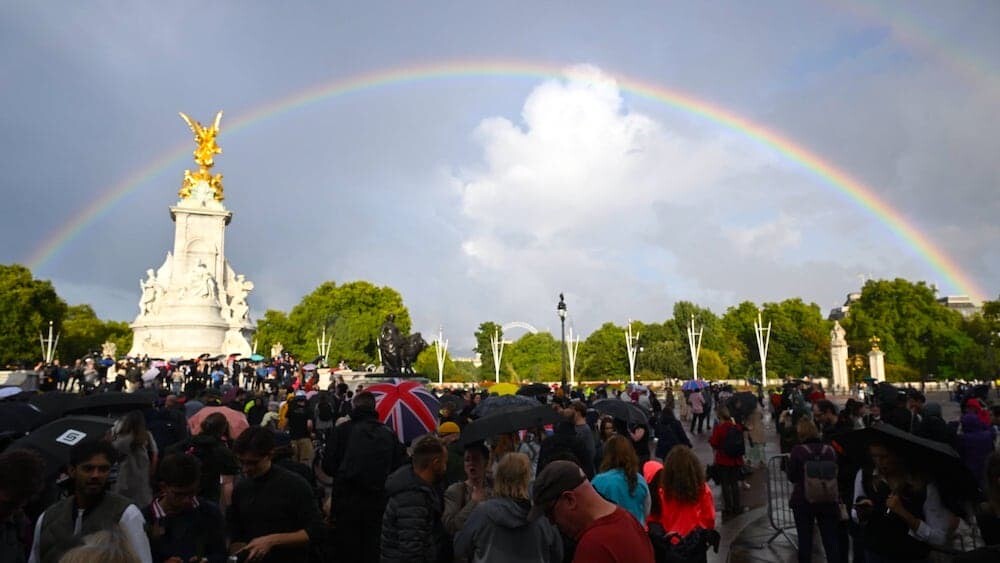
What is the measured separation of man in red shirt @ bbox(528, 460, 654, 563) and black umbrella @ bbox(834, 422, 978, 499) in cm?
218

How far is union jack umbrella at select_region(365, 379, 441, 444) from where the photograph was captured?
28.2 feet

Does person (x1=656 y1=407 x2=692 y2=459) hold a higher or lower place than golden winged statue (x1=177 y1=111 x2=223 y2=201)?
lower

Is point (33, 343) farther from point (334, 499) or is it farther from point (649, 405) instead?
point (334, 499)

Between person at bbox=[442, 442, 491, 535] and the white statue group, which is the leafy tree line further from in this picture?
person at bbox=[442, 442, 491, 535]

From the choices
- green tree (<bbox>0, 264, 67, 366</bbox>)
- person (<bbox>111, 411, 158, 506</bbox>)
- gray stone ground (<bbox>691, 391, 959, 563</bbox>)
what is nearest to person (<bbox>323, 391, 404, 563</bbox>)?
person (<bbox>111, 411, 158, 506</bbox>)

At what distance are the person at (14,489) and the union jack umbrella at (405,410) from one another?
4.97 m

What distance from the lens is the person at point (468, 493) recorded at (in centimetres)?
457

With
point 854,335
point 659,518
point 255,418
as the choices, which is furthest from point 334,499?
point 854,335

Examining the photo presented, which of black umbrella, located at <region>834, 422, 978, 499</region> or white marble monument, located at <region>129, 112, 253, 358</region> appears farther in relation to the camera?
white marble monument, located at <region>129, 112, 253, 358</region>

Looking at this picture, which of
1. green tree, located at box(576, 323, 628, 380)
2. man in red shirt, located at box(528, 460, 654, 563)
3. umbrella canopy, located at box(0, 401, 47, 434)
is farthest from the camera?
green tree, located at box(576, 323, 628, 380)

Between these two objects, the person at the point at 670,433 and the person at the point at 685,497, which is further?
the person at the point at 670,433

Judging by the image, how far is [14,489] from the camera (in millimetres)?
3512

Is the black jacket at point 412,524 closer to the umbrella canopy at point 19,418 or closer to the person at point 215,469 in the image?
the person at point 215,469

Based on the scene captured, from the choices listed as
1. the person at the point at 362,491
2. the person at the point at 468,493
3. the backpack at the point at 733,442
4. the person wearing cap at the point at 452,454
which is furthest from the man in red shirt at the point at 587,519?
the backpack at the point at 733,442
